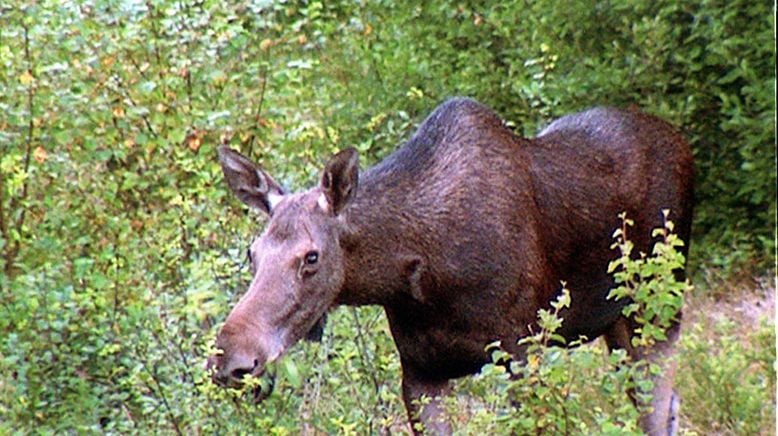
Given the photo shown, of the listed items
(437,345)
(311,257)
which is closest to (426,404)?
(437,345)

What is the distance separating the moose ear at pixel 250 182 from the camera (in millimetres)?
9242

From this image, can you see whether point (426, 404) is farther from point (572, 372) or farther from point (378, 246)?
point (572, 372)

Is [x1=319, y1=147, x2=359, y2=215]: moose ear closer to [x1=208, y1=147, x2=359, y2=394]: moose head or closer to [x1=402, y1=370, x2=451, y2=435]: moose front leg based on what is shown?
[x1=208, y1=147, x2=359, y2=394]: moose head

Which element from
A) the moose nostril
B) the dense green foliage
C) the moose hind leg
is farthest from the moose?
the moose hind leg

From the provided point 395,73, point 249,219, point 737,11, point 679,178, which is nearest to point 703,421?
point 679,178

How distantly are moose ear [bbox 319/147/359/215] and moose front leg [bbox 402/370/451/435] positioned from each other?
99cm

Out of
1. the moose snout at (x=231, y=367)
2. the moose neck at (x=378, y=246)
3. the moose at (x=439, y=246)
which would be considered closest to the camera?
the moose snout at (x=231, y=367)

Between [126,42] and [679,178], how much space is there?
3.18 meters

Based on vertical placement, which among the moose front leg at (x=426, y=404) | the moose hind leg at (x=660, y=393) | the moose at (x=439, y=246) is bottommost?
the moose hind leg at (x=660, y=393)

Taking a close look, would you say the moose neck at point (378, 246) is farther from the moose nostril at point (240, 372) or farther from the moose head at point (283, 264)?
the moose nostril at point (240, 372)

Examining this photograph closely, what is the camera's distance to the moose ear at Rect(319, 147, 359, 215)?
8945 millimetres

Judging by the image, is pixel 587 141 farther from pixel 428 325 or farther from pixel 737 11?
pixel 737 11

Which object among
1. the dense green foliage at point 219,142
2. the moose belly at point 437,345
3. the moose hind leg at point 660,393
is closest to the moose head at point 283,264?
the dense green foliage at point 219,142

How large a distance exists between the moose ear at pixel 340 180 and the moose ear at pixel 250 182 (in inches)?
11.4
